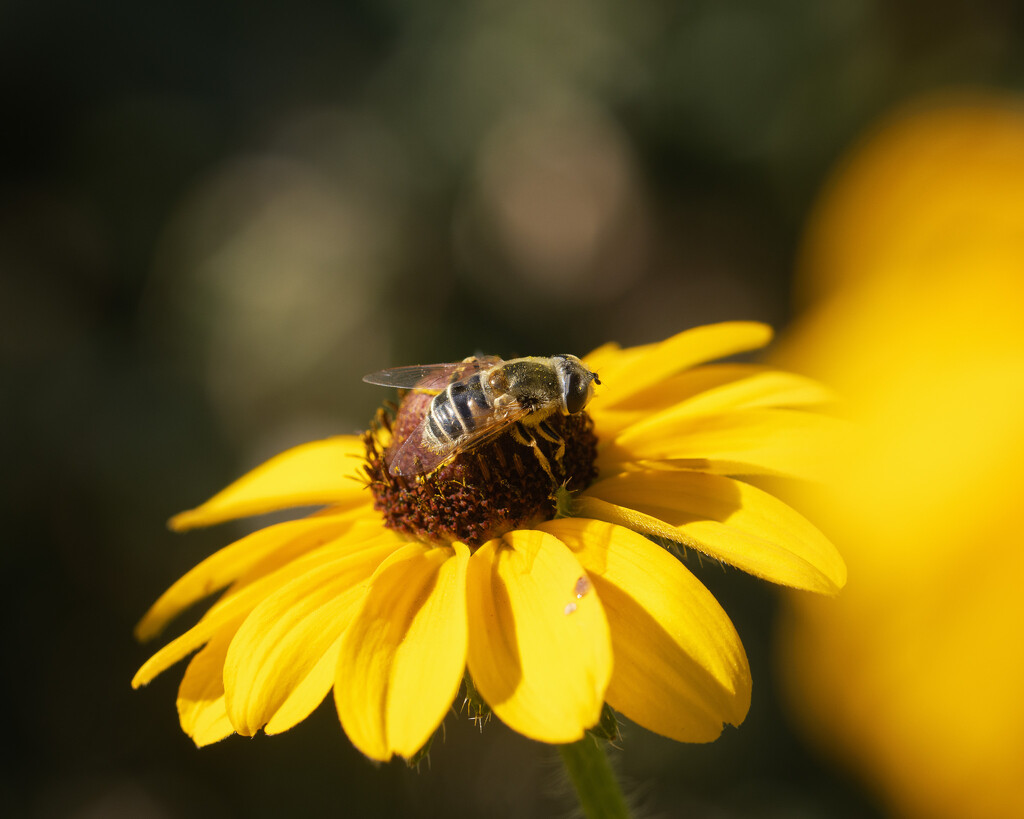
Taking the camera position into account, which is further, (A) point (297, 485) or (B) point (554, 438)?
(A) point (297, 485)

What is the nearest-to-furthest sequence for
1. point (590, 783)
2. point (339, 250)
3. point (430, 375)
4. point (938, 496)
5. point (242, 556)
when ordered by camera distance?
point (938, 496), point (590, 783), point (242, 556), point (430, 375), point (339, 250)

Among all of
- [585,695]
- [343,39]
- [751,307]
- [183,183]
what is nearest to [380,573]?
[585,695]

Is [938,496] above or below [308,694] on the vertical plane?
above

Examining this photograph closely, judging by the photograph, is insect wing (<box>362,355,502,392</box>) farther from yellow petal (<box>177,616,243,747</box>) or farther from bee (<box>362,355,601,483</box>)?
yellow petal (<box>177,616,243,747</box>)

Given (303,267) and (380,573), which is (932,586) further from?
(303,267)

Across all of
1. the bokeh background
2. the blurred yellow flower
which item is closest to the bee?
the blurred yellow flower

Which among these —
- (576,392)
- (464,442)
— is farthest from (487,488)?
(576,392)

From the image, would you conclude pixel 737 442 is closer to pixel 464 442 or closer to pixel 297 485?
pixel 464 442

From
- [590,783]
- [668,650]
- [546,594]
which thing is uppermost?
[546,594]
